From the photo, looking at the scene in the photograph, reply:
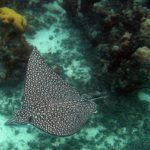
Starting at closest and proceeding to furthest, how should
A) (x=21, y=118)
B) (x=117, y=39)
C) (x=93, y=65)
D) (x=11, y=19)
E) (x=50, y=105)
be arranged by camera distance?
(x=21, y=118)
(x=50, y=105)
(x=117, y=39)
(x=11, y=19)
(x=93, y=65)

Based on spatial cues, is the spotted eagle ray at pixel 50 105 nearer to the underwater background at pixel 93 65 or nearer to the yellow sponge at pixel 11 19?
the underwater background at pixel 93 65

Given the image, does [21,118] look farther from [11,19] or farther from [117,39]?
[117,39]

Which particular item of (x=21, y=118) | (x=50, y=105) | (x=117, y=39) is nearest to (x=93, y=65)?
(x=117, y=39)

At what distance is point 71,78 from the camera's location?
6020mm

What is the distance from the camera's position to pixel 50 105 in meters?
4.85

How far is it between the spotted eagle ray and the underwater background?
0.57 meters

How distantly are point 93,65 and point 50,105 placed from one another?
1633 millimetres

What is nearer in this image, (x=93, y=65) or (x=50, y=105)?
(x=50, y=105)

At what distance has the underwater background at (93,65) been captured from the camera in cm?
520

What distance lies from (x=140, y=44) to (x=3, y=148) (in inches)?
109

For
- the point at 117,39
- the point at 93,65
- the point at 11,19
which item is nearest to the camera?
the point at 117,39

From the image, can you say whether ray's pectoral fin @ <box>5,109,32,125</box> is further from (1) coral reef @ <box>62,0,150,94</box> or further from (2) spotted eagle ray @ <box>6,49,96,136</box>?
(1) coral reef @ <box>62,0,150,94</box>

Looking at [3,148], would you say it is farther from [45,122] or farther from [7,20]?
[7,20]

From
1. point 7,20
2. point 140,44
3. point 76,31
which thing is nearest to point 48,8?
point 76,31
